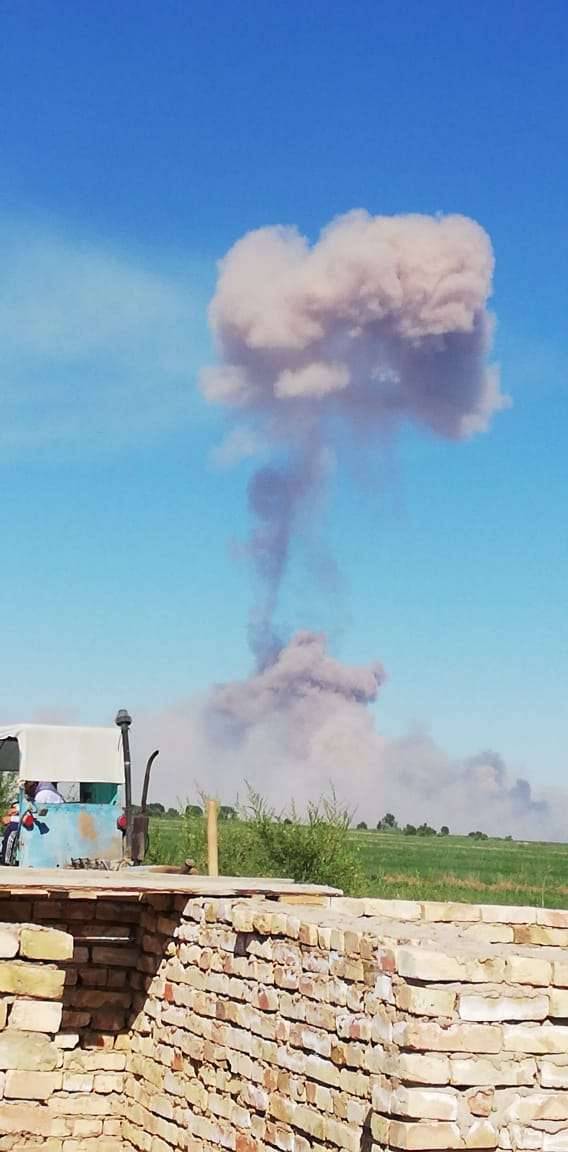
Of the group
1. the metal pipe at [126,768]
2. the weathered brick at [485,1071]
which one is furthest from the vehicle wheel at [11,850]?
the weathered brick at [485,1071]

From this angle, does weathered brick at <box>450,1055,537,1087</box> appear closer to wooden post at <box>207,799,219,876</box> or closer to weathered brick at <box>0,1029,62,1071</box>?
weathered brick at <box>0,1029,62,1071</box>


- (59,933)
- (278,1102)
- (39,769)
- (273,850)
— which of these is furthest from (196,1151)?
(273,850)

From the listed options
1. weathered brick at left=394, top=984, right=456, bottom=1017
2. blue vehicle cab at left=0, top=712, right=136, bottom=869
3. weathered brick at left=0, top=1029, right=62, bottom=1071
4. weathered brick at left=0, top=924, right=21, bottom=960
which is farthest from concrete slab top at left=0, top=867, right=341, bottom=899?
blue vehicle cab at left=0, top=712, right=136, bottom=869

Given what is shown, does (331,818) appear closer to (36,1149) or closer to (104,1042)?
(104,1042)

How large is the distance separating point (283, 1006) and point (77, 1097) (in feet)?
9.69

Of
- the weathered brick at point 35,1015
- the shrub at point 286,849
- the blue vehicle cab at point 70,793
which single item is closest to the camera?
the weathered brick at point 35,1015

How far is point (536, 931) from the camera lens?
32.6 feet

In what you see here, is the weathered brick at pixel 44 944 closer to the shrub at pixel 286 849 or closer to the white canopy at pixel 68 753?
the white canopy at pixel 68 753

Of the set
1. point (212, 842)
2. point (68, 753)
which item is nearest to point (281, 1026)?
point (212, 842)

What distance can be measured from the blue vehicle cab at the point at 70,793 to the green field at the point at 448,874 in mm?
11244

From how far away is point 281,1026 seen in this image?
8.63m

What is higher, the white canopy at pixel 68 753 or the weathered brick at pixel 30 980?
the white canopy at pixel 68 753

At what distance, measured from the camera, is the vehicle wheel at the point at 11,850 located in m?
18.1

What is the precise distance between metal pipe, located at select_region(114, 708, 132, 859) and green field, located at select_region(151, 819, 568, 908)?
11.8m
